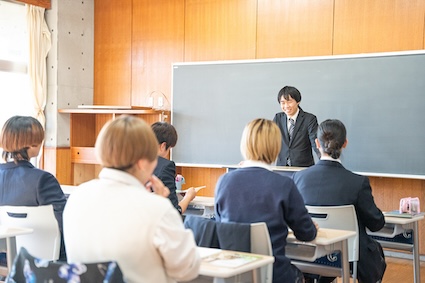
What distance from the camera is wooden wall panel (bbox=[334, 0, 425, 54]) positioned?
5.73 meters

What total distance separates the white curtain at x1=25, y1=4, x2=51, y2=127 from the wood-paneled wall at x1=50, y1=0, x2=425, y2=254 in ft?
2.51

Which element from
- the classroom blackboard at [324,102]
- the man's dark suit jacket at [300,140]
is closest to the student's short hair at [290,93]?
the man's dark suit jacket at [300,140]

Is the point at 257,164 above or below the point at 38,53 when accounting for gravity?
below

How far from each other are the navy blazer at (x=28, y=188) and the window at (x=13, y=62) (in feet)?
13.8

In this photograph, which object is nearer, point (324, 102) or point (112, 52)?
point (324, 102)

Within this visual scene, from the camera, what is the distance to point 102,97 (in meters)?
8.09

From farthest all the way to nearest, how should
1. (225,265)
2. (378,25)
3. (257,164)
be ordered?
(378,25), (257,164), (225,265)

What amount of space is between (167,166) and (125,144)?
168cm

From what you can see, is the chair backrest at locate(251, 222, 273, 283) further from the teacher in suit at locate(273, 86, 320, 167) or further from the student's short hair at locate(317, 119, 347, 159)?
the teacher in suit at locate(273, 86, 320, 167)

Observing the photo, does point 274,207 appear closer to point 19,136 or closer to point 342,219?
point 342,219

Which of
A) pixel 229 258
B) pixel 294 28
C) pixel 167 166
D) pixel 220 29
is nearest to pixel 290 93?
pixel 294 28

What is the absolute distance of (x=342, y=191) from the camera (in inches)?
135

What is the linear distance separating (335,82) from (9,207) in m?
3.89

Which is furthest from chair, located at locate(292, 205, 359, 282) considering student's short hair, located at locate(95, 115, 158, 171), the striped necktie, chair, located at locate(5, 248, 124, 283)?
the striped necktie
